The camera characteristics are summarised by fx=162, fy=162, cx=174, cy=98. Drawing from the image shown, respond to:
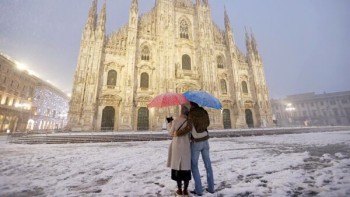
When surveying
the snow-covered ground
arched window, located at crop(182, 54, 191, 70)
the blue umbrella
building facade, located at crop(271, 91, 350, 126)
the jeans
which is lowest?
the snow-covered ground

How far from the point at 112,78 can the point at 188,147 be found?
19.6 metres

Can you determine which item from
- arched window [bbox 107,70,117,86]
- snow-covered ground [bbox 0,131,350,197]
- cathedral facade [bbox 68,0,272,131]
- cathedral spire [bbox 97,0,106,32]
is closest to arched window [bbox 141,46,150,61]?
cathedral facade [bbox 68,0,272,131]

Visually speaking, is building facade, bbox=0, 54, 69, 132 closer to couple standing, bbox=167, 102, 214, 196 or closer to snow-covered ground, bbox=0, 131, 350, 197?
snow-covered ground, bbox=0, 131, 350, 197

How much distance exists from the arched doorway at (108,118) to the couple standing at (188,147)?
58.5 ft

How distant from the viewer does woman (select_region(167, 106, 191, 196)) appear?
8.38ft

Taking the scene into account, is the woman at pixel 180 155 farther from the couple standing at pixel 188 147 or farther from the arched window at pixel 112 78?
the arched window at pixel 112 78

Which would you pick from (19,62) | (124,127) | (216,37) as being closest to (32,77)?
(19,62)

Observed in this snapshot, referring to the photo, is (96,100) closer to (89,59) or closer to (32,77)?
(89,59)

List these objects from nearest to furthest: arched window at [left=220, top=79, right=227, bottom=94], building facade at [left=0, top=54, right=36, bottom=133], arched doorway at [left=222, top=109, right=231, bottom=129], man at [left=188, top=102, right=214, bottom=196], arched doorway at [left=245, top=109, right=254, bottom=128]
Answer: man at [left=188, top=102, right=214, bottom=196], arched doorway at [left=222, top=109, right=231, bottom=129], building facade at [left=0, top=54, right=36, bottom=133], arched doorway at [left=245, top=109, right=254, bottom=128], arched window at [left=220, top=79, right=227, bottom=94]

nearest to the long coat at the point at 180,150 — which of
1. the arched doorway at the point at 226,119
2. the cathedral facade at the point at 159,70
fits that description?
the cathedral facade at the point at 159,70

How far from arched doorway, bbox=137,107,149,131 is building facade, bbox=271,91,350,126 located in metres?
34.1

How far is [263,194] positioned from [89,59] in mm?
20627

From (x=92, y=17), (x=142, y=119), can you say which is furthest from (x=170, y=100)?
(x=92, y=17)

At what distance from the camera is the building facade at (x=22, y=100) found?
24.3 m
